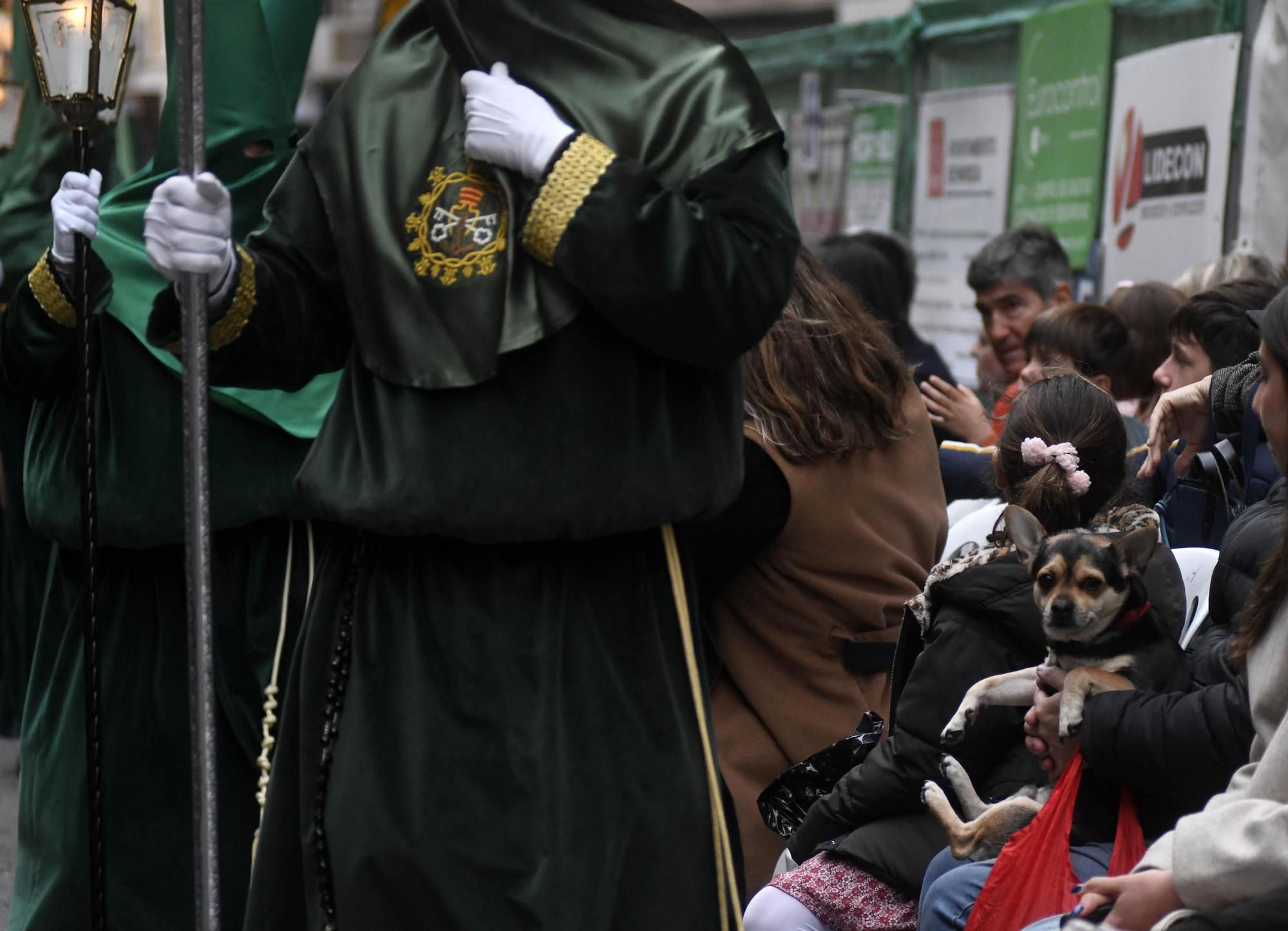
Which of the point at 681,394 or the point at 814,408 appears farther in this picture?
the point at 814,408

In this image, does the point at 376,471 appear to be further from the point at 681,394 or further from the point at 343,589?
the point at 681,394

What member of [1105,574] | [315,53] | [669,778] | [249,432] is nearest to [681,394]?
[669,778]

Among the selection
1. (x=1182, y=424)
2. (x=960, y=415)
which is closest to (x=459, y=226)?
(x=1182, y=424)

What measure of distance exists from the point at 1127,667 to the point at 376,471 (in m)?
1.15

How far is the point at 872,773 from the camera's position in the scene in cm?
317

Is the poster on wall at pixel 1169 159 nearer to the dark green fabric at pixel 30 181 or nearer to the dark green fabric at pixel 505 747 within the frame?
the dark green fabric at pixel 30 181

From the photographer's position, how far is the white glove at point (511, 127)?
2.43 meters

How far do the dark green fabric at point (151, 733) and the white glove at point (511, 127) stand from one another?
1429 mm

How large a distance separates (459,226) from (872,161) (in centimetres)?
738

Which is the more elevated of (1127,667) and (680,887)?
(1127,667)

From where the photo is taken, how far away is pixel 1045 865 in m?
2.76

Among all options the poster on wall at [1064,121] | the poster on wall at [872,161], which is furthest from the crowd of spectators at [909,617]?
the poster on wall at [872,161]

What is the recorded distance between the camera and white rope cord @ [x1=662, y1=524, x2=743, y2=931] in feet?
8.52

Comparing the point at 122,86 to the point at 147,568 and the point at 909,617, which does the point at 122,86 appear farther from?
the point at 909,617
